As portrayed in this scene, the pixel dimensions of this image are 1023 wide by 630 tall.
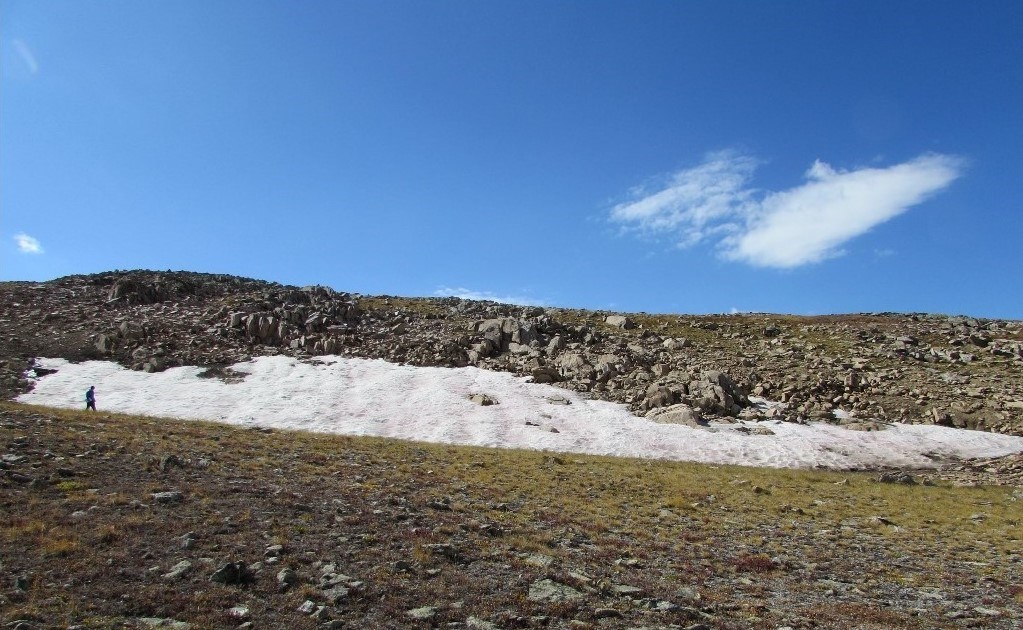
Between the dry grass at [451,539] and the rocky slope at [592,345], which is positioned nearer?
the dry grass at [451,539]

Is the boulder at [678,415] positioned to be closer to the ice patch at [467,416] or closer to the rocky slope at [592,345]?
the rocky slope at [592,345]

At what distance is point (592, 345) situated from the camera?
5319cm

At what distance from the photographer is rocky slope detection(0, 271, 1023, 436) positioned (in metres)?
40.4

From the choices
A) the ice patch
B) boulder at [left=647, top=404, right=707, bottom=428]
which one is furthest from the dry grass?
boulder at [left=647, top=404, right=707, bottom=428]

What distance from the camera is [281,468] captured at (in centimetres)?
2020

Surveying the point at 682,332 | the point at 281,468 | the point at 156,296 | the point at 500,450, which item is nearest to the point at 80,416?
the point at 281,468

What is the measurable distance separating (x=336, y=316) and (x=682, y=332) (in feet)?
121

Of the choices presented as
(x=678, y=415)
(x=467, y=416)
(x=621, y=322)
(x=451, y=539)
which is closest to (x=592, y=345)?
(x=621, y=322)

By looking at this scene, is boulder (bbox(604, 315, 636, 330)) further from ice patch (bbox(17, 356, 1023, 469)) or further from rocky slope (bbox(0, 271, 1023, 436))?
ice patch (bbox(17, 356, 1023, 469))

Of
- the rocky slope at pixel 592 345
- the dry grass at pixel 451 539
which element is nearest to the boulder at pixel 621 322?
the rocky slope at pixel 592 345

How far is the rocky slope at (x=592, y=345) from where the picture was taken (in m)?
40.4

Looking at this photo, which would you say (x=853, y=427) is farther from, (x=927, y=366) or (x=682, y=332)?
(x=682, y=332)

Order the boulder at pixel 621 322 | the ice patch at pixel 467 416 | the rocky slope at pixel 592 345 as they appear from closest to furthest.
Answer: the ice patch at pixel 467 416 < the rocky slope at pixel 592 345 < the boulder at pixel 621 322

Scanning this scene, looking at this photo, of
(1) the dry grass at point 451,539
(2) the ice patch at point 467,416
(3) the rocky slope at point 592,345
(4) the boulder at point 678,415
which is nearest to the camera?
(1) the dry grass at point 451,539
